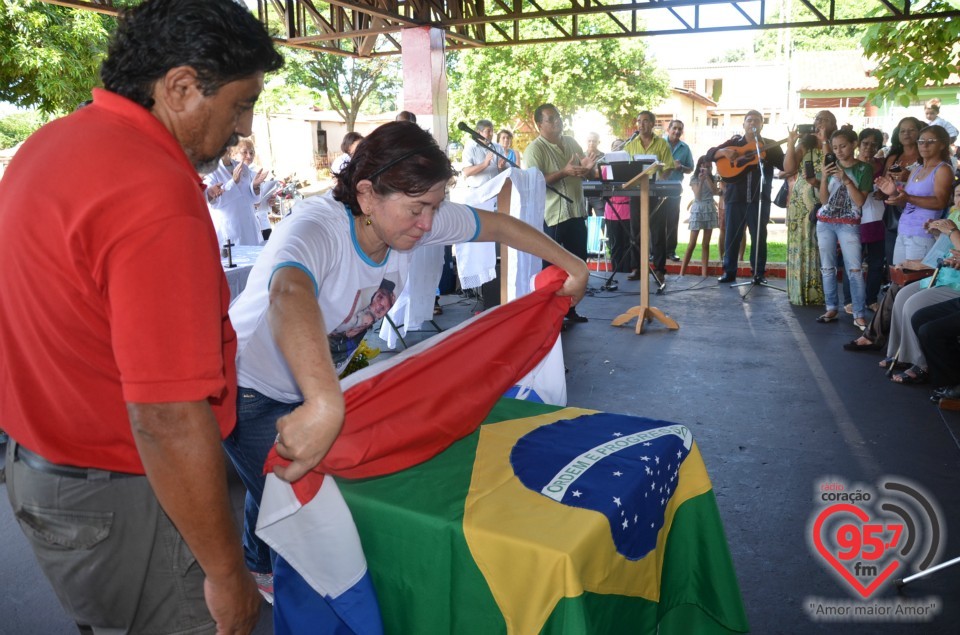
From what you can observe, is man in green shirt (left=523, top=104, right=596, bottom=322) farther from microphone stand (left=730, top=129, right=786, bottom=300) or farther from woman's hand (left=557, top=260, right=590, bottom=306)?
woman's hand (left=557, top=260, right=590, bottom=306)

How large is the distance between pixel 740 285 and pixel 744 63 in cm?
4276

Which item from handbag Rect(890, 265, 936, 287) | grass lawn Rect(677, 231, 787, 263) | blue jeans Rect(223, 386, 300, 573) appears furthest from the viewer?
grass lawn Rect(677, 231, 787, 263)

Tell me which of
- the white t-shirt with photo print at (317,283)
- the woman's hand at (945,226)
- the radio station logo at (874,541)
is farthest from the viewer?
the woman's hand at (945,226)

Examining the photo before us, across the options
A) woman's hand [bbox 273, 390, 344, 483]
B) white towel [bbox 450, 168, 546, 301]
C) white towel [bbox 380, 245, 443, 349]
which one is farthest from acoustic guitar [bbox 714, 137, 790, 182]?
woman's hand [bbox 273, 390, 344, 483]

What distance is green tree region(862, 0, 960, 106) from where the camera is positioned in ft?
20.6

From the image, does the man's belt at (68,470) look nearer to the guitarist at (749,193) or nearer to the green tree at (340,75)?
the guitarist at (749,193)

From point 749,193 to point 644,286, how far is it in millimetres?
2861

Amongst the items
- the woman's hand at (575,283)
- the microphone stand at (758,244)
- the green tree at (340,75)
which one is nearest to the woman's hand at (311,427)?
the woman's hand at (575,283)

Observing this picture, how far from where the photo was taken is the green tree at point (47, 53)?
1212 centimetres

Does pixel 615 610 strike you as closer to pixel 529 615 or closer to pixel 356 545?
pixel 529 615

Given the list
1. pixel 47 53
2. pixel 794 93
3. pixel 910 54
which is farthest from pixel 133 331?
pixel 794 93

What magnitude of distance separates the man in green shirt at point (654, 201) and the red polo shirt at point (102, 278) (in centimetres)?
837

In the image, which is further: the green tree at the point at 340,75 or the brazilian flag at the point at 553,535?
the green tree at the point at 340,75

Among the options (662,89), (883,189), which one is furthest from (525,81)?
(883,189)
